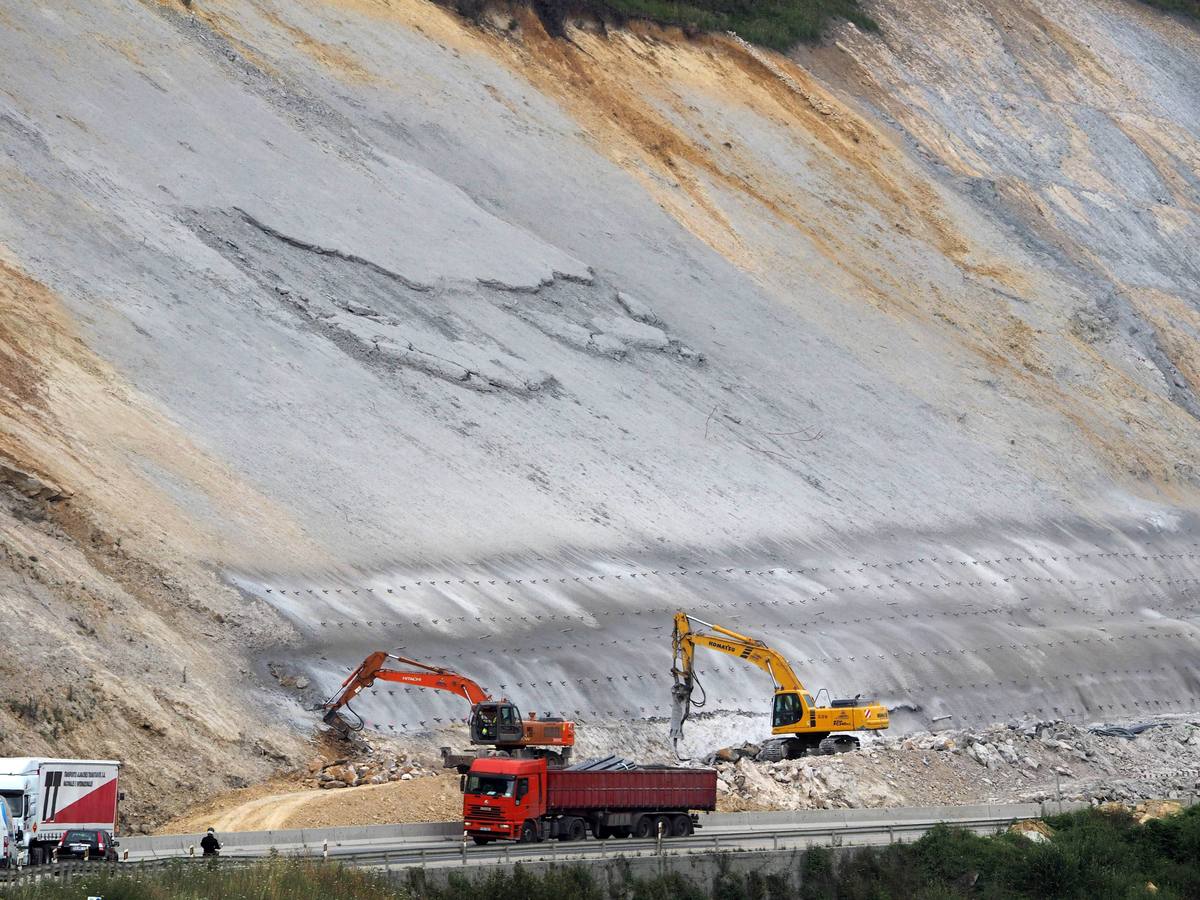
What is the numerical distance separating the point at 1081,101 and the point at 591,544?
3849 cm

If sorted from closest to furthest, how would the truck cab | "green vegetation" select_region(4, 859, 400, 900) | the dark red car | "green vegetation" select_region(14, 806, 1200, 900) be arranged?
"green vegetation" select_region(4, 859, 400, 900), "green vegetation" select_region(14, 806, 1200, 900), the dark red car, the truck cab

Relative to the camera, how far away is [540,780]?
2472cm

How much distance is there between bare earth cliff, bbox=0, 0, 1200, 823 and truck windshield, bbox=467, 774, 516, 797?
14.5ft

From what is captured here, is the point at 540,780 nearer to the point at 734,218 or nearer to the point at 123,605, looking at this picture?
the point at 123,605

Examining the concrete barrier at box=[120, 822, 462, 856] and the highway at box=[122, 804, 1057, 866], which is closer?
the highway at box=[122, 804, 1057, 866]

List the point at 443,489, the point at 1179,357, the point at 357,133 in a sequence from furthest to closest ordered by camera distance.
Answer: the point at 1179,357, the point at 357,133, the point at 443,489

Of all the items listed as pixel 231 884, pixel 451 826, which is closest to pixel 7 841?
pixel 231 884

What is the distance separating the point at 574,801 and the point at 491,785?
4.25 feet

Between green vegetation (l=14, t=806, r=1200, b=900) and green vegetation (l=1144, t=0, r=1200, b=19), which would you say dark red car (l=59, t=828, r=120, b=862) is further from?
green vegetation (l=1144, t=0, r=1200, b=19)

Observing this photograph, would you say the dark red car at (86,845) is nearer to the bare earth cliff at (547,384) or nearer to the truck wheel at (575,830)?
the bare earth cliff at (547,384)

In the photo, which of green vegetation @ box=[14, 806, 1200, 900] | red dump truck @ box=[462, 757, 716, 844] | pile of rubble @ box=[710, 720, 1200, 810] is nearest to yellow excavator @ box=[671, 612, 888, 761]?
pile of rubble @ box=[710, 720, 1200, 810]

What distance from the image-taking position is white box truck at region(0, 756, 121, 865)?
20.7 m

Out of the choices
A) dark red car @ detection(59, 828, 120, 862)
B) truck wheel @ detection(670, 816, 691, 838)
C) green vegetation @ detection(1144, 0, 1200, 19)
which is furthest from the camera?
green vegetation @ detection(1144, 0, 1200, 19)

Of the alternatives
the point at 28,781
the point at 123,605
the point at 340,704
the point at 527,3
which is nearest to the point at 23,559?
the point at 123,605
